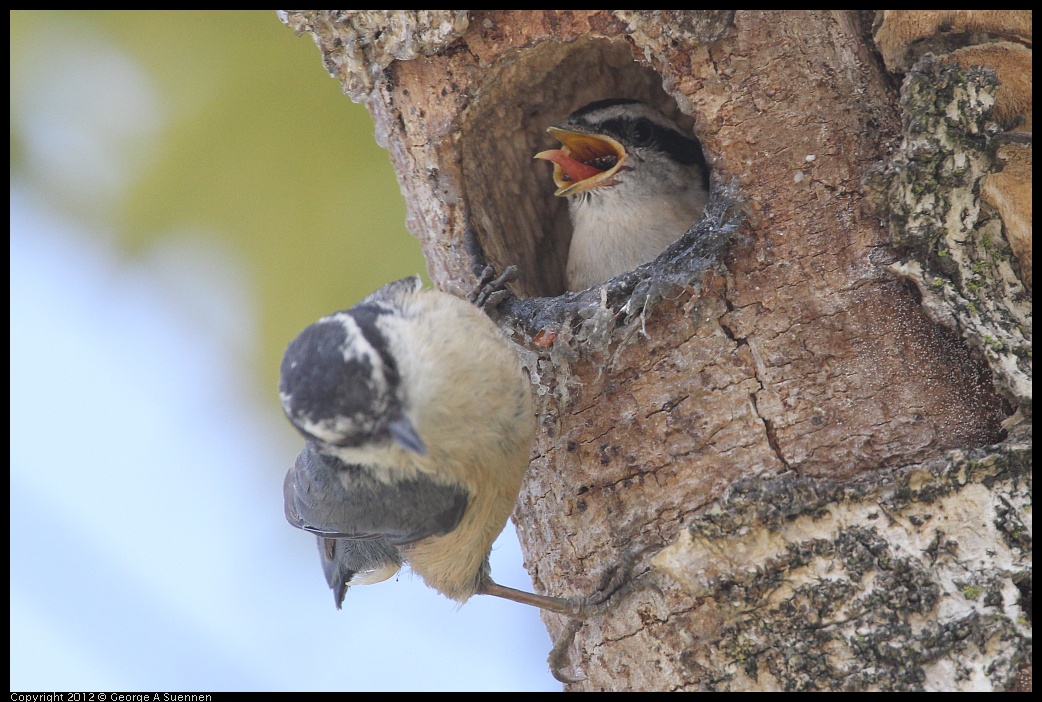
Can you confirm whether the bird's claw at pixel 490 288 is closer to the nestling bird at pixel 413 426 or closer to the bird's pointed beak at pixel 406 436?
the nestling bird at pixel 413 426

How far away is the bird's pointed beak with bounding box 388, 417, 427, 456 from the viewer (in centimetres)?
195

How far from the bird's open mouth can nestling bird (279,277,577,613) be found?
833mm

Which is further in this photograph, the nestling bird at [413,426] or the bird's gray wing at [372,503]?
the bird's gray wing at [372,503]

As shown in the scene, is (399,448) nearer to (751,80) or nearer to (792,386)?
(792,386)

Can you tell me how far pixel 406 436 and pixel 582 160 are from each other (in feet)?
5.26

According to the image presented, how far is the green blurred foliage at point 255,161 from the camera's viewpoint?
9.67 ft

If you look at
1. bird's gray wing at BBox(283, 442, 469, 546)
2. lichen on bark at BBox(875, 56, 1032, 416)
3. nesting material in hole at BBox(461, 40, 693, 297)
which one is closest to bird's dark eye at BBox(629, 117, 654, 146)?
nesting material in hole at BBox(461, 40, 693, 297)

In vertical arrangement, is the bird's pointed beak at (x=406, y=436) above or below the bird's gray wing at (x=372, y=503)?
above

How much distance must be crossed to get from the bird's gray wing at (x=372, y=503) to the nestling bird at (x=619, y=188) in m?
1.13

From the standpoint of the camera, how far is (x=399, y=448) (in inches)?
84.6

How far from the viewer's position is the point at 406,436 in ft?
6.48

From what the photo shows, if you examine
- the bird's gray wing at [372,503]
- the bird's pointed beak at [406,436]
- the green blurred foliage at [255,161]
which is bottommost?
the bird's gray wing at [372,503]

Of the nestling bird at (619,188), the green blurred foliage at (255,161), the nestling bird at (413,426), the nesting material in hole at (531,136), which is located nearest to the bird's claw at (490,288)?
the nesting material in hole at (531,136)

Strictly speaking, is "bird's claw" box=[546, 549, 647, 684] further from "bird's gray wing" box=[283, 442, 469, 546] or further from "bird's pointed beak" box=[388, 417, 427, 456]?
"bird's pointed beak" box=[388, 417, 427, 456]
